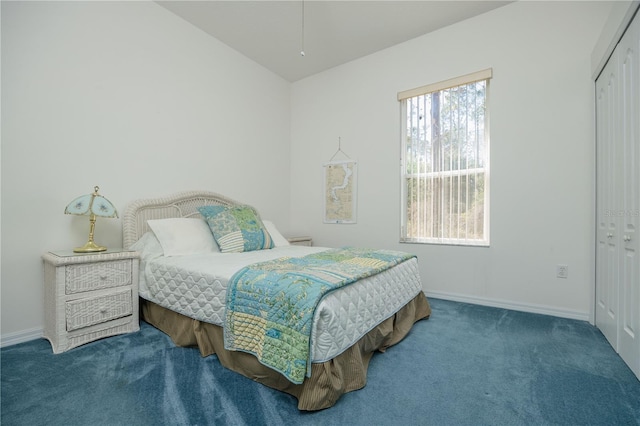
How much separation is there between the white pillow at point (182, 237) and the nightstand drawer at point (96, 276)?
1.02 feet

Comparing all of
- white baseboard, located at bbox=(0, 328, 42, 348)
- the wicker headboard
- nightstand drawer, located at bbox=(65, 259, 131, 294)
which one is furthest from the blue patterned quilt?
white baseboard, located at bbox=(0, 328, 42, 348)

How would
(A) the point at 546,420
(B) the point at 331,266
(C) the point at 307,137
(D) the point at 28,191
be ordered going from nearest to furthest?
(A) the point at 546,420 < (B) the point at 331,266 < (D) the point at 28,191 < (C) the point at 307,137

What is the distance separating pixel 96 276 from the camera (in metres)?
2.01

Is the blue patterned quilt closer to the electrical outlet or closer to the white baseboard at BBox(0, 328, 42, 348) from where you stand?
the white baseboard at BBox(0, 328, 42, 348)

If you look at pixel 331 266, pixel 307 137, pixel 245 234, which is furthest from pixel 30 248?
pixel 307 137

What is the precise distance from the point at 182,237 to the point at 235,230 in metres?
0.44

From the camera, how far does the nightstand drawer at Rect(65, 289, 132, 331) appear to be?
6.22ft

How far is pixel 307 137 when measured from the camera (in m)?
4.19

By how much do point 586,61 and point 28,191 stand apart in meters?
4.46

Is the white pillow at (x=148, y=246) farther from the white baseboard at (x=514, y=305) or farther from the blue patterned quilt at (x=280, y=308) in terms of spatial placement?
the white baseboard at (x=514, y=305)

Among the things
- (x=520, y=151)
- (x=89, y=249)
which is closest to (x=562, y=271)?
(x=520, y=151)

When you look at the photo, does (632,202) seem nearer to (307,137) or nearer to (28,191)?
(307,137)

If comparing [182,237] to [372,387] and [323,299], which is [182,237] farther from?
[372,387]

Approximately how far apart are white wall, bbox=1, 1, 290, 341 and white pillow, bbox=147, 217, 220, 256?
44 cm
